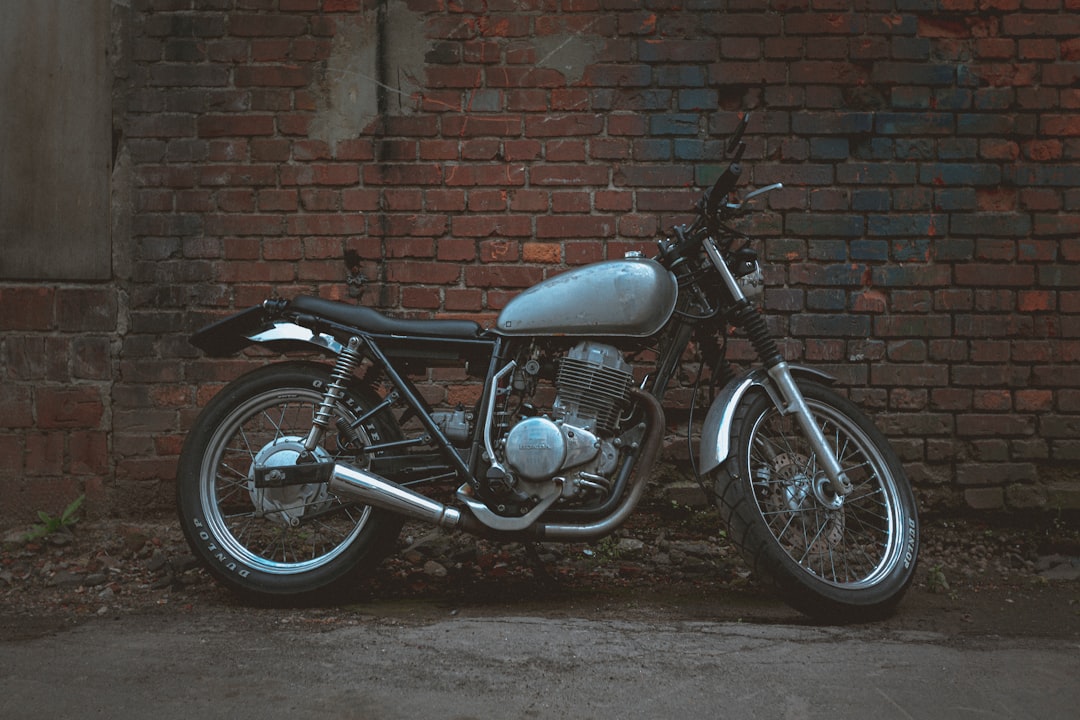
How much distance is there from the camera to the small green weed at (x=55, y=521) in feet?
10.6

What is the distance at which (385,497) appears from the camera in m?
2.59

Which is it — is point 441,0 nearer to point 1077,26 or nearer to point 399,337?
point 399,337

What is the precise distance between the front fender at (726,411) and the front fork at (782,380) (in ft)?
0.12

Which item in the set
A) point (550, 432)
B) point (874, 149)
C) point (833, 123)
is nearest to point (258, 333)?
point (550, 432)

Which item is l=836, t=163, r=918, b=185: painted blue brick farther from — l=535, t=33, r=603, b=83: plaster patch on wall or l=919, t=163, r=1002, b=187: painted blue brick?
l=535, t=33, r=603, b=83: plaster patch on wall

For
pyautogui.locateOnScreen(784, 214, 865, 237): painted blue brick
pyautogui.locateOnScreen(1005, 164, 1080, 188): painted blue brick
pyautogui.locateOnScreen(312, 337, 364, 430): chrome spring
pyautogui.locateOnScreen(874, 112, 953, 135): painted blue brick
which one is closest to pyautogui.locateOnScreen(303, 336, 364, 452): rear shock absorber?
pyautogui.locateOnScreen(312, 337, 364, 430): chrome spring

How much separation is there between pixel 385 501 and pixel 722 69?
2.02 m

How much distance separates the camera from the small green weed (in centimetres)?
324

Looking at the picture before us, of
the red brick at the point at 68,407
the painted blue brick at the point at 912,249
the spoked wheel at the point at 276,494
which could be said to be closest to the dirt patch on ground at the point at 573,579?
the spoked wheel at the point at 276,494

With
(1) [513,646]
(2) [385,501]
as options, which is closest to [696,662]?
(1) [513,646]

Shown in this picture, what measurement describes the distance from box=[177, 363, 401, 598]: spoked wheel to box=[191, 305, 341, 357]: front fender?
101 mm

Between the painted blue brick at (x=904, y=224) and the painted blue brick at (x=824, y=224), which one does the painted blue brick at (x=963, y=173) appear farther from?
the painted blue brick at (x=824, y=224)

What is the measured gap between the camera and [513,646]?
224cm

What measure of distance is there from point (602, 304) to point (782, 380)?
0.62 meters
